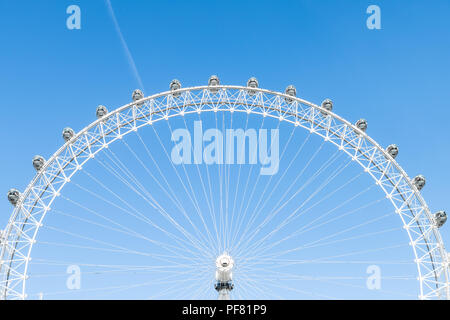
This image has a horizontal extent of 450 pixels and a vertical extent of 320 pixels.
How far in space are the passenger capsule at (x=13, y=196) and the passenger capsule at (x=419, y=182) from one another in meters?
21.1

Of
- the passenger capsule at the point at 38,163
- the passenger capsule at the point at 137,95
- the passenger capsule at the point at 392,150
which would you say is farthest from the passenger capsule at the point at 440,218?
the passenger capsule at the point at 38,163

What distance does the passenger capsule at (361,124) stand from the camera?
30.7m

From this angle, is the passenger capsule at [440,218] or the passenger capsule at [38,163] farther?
the passenger capsule at [38,163]

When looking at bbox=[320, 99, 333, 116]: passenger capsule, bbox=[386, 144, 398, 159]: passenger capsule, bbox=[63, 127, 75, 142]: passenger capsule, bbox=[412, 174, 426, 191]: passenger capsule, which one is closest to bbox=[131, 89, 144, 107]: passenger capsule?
bbox=[63, 127, 75, 142]: passenger capsule

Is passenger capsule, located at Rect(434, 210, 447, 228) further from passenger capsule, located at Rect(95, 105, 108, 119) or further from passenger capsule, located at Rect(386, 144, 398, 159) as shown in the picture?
passenger capsule, located at Rect(95, 105, 108, 119)

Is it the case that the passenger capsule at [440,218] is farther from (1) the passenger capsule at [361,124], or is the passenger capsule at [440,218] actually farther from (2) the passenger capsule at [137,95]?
(2) the passenger capsule at [137,95]

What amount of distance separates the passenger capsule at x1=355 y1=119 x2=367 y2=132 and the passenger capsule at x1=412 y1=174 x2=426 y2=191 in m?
3.90

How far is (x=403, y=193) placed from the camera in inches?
1163

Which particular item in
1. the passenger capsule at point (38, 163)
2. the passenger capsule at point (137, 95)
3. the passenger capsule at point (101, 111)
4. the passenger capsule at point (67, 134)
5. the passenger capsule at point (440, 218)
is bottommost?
the passenger capsule at point (440, 218)

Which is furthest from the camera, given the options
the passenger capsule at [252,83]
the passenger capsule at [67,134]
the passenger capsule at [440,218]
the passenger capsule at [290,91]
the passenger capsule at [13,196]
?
the passenger capsule at [252,83]
